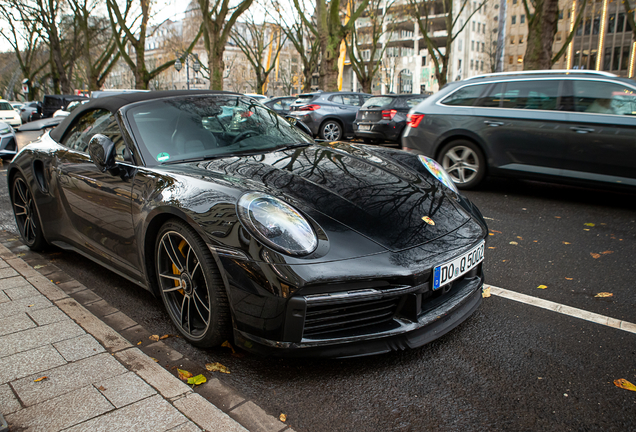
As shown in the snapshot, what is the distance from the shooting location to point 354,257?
90.4 inches

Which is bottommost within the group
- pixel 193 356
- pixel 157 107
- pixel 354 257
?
pixel 193 356

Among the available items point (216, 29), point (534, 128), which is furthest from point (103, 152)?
point (216, 29)

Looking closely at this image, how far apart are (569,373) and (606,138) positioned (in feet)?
13.5

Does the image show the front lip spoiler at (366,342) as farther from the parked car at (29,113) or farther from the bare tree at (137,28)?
the parked car at (29,113)

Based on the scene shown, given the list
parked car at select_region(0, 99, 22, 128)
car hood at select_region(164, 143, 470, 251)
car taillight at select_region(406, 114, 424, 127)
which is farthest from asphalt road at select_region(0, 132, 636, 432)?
parked car at select_region(0, 99, 22, 128)

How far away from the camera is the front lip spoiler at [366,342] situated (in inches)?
89.4

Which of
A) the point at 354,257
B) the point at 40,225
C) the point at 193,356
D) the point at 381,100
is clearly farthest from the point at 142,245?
the point at 381,100

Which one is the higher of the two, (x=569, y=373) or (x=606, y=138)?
(x=606, y=138)

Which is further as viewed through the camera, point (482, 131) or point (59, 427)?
point (482, 131)

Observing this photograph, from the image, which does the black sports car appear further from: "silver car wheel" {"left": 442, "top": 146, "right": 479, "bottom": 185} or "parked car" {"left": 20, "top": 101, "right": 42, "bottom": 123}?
"parked car" {"left": 20, "top": 101, "right": 42, "bottom": 123}

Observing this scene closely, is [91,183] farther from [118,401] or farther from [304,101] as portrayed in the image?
[304,101]

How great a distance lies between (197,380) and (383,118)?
11194mm

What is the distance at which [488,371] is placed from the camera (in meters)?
2.42

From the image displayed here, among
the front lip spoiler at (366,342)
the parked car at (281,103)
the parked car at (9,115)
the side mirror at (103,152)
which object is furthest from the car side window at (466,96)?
the parked car at (9,115)
